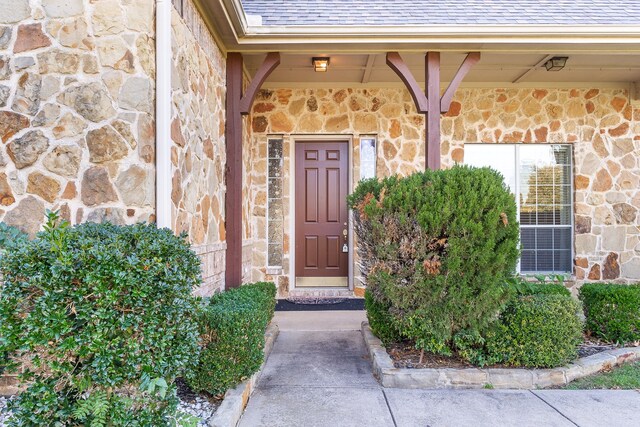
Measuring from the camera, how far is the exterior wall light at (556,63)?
202 inches

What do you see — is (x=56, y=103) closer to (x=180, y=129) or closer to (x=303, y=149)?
(x=180, y=129)

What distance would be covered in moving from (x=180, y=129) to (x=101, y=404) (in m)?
2.07

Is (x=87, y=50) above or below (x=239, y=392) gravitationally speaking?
above

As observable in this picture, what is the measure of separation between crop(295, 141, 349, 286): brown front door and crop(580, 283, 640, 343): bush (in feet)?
10.3

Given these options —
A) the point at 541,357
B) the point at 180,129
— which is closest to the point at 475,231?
the point at 541,357

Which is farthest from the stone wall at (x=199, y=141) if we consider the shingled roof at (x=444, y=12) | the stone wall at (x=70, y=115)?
the shingled roof at (x=444, y=12)

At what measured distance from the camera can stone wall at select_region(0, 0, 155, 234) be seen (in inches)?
112

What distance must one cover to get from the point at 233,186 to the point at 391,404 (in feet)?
9.19

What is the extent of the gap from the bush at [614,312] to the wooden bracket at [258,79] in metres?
4.03

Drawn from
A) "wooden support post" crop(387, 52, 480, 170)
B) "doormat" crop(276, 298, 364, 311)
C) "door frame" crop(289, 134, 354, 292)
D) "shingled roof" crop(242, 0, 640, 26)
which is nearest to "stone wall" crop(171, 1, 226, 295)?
A: "shingled roof" crop(242, 0, 640, 26)

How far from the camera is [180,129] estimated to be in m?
3.33

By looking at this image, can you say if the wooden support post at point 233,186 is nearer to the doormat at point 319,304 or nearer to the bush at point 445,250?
the doormat at point 319,304

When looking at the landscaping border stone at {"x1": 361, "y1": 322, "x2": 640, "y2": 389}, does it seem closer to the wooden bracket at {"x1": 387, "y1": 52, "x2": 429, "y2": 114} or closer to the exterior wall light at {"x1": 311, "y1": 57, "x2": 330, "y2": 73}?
the wooden bracket at {"x1": 387, "y1": 52, "x2": 429, "y2": 114}

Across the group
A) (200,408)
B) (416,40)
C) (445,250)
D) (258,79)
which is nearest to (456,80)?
(416,40)
